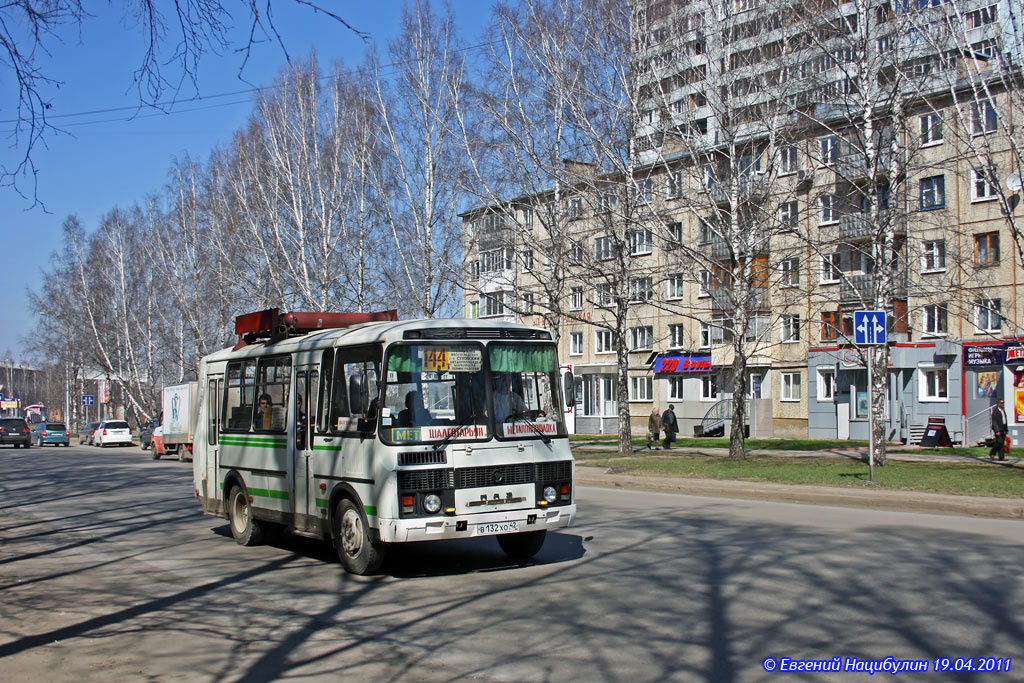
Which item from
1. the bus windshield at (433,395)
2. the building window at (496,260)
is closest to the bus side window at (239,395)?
the bus windshield at (433,395)

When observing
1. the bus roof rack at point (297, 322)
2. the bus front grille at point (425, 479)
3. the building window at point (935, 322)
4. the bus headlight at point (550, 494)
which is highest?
the building window at point (935, 322)

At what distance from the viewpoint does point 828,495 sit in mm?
17203

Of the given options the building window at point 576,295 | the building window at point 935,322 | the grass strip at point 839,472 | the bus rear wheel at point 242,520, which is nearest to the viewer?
the bus rear wheel at point 242,520

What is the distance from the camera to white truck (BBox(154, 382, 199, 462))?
38562 mm

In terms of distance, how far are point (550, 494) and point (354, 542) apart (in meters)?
2.10

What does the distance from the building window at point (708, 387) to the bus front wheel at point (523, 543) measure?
43752 mm

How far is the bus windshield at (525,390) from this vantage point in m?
10.0

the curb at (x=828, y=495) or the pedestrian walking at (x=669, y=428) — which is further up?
the pedestrian walking at (x=669, y=428)

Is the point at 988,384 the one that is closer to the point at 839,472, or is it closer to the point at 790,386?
the point at 790,386

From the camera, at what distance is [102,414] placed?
112 m

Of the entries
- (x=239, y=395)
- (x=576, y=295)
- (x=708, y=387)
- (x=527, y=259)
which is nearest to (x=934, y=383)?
(x=708, y=387)

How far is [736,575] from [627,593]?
1.34m

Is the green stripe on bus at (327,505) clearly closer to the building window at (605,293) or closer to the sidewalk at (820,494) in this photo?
the sidewalk at (820,494)

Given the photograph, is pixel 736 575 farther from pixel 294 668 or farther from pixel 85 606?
pixel 85 606
